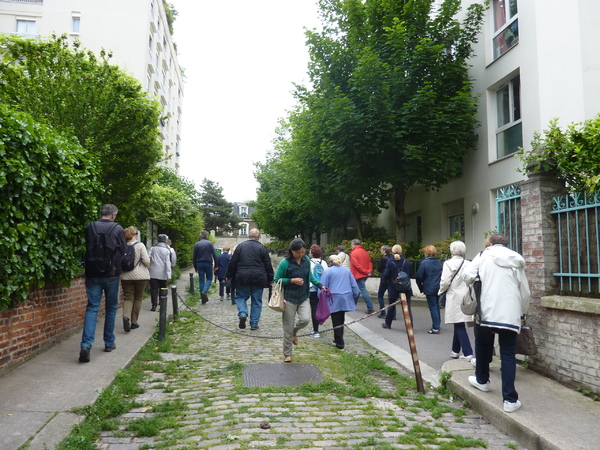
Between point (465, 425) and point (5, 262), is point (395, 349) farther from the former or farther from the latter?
point (5, 262)

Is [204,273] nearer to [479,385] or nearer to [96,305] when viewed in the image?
[96,305]

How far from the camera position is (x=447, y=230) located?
18297mm

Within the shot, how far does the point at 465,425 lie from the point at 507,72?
41.6 feet

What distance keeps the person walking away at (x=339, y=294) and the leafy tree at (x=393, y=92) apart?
23.8 ft

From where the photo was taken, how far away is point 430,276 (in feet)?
30.5

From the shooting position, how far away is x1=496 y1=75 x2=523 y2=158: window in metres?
14.0

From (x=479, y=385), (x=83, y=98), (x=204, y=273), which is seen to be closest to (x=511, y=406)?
(x=479, y=385)

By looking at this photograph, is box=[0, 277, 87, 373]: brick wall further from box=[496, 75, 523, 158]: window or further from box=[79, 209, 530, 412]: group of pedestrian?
box=[496, 75, 523, 158]: window

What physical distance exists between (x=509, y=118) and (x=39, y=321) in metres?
13.9

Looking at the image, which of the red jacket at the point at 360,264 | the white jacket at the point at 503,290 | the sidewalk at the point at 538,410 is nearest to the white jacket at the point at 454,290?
the sidewalk at the point at 538,410

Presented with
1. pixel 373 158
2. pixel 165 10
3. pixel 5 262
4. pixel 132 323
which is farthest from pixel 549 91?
pixel 165 10

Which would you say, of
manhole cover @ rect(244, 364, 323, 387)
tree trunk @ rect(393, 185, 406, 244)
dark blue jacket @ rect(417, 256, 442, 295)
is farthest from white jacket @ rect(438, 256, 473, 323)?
tree trunk @ rect(393, 185, 406, 244)

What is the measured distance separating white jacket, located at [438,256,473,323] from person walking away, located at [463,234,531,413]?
153 centimetres

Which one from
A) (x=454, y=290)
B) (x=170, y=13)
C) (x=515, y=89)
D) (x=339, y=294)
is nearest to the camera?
(x=454, y=290)
